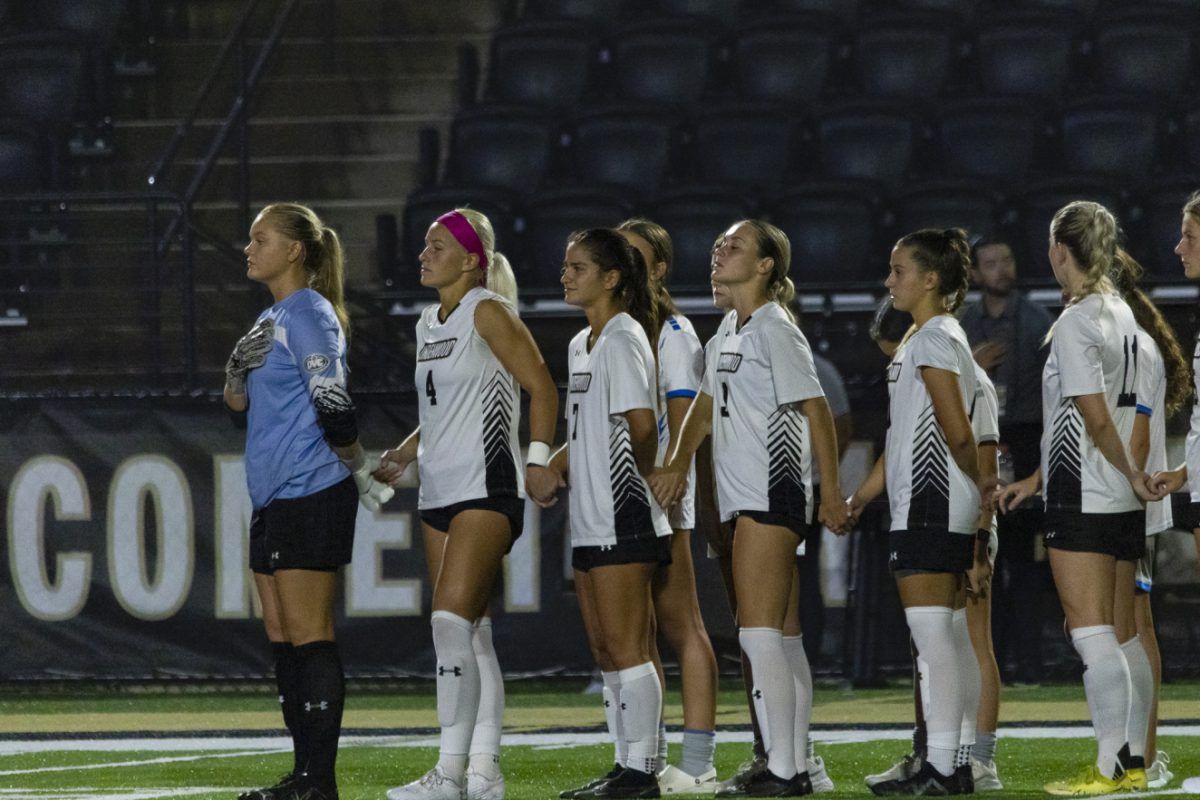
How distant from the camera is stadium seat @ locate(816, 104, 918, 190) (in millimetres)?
A: 13570

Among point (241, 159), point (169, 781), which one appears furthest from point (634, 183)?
point (169, 781)

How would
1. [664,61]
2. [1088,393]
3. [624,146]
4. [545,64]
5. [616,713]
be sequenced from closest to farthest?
[1088,393] < [616,713] < [624,146] < [664,61] < [545,64]

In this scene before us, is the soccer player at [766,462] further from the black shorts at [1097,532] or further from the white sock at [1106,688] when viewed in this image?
the white sock at [1106,688]

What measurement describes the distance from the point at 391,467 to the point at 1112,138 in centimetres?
894

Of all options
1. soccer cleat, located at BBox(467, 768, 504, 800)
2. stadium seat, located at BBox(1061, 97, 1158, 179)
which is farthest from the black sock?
stadium seat, located at BBox(1061, 97, 1158, 179)

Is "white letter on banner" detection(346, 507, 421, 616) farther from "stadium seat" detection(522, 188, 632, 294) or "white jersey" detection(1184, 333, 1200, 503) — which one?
"white jersey" detection(1184, 333, 1200, 503)

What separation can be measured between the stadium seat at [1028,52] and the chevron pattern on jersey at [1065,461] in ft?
29.5

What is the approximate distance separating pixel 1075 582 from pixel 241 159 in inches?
341

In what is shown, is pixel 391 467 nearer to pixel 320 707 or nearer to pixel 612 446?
pixel 612 446

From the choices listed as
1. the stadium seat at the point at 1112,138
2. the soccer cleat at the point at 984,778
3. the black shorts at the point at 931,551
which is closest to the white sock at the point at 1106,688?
the soccer cleat at the point at 984,778

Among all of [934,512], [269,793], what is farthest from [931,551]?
[269,793]

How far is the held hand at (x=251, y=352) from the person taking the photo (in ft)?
17.5

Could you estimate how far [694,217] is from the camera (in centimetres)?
1270

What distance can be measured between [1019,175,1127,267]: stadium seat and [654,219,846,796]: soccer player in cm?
705
